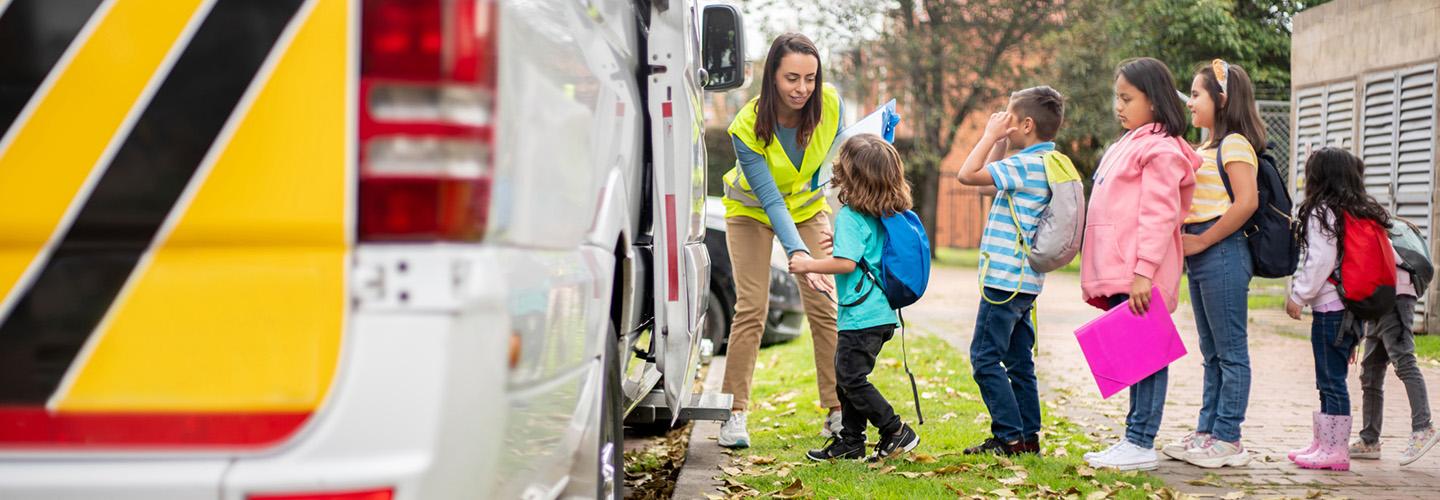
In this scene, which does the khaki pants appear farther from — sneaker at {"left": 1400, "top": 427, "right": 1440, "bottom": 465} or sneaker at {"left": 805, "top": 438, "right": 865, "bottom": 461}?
sneaker at {"left": 1400, "top": 427, "right": 1440, "bottom": 465}

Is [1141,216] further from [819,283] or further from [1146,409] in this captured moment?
[819,283]

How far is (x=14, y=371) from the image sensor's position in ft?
6.14

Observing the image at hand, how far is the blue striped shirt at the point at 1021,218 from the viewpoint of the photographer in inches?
216

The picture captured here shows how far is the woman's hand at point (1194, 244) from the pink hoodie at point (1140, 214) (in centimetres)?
15

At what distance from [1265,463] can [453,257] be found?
492 centimetres

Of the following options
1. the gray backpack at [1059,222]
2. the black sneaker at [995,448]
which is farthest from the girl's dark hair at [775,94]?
the black sneaker at [995,448]

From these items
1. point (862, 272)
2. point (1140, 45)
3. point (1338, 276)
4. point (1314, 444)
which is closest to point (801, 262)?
point (862, 272)

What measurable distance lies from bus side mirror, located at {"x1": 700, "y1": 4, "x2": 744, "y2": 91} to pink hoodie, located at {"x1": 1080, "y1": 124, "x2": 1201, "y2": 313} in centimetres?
165

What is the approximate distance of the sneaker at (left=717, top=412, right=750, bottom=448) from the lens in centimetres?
613

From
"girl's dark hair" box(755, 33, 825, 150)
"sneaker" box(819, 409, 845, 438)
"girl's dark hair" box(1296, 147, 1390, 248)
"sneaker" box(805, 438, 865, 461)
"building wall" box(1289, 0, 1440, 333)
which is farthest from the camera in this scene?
"building wall" box(1289, 0, 1440, 333)

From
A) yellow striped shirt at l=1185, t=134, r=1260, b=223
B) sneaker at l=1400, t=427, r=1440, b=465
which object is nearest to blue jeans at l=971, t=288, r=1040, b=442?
yellow striped shirt at l=1185, t=134, r=1260, b=223

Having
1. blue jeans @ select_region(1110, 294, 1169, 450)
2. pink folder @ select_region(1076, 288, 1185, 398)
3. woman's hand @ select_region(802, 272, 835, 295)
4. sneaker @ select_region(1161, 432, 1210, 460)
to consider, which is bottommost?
sneaker @ select_region(1161, 432, 1210, 460)

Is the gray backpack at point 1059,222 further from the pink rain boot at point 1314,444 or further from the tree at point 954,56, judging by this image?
the tree at point 954,56

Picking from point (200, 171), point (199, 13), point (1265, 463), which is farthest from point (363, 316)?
point (1265, 463)
